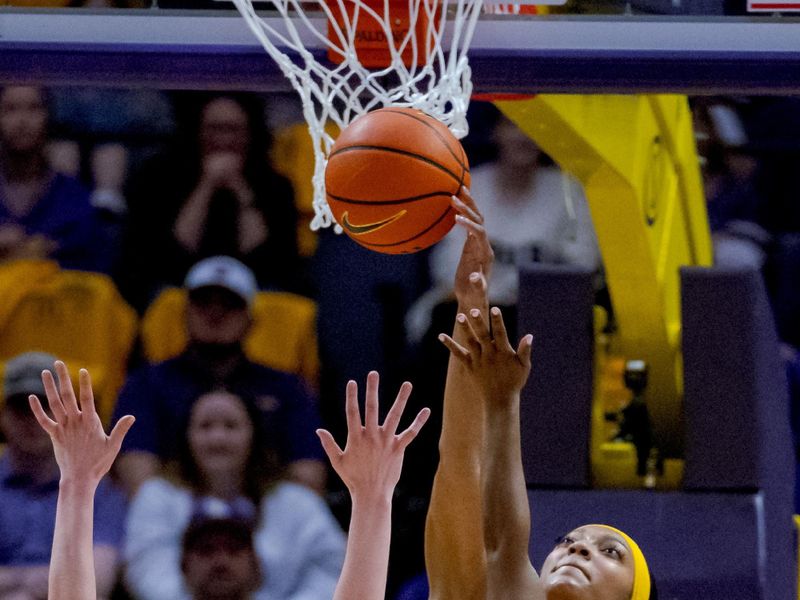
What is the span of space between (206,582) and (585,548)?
190cm

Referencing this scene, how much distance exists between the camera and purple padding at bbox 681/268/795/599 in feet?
13.5

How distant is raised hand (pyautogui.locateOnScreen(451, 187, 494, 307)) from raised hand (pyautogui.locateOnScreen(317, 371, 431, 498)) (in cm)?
39

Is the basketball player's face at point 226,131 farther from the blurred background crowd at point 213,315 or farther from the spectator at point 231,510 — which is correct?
the spectator at point 231,510

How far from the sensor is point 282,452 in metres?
4.66

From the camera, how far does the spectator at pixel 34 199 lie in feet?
16.5

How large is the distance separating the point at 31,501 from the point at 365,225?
217cm

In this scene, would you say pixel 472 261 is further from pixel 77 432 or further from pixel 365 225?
pixel 77 432

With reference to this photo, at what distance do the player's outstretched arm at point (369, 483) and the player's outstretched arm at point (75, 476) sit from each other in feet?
1.13

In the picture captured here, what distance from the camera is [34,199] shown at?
16.7 ft

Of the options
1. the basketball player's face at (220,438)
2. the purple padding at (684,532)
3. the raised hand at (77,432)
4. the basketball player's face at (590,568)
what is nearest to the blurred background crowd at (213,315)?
the basketball player's face at (220,438)

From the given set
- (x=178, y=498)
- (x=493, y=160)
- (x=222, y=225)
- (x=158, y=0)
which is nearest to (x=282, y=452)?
(x=178, y=498)

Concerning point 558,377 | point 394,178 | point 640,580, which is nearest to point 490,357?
point 394,178

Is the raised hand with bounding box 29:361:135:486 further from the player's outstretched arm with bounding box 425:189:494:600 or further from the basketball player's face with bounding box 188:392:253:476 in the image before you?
the basketball player's face with bounding box 188:392:253:476

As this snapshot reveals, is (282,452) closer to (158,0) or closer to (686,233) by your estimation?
(686,233)
